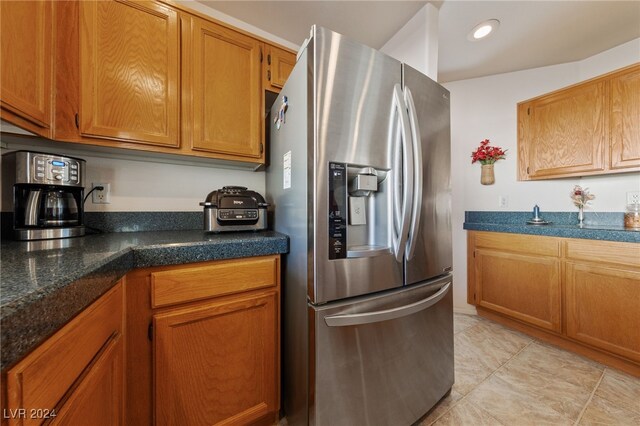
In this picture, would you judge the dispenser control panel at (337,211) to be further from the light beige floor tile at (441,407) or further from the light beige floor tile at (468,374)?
the light beige floor tile at (468,374)

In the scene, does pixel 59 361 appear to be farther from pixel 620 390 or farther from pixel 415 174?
pixel 620 390

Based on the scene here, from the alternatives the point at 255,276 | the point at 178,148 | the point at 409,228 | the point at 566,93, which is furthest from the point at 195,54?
the point at 566,93

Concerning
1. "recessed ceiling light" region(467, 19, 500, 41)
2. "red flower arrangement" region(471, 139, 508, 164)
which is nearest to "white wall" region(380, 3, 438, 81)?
"recessed ceiling light" region(467, 19, 500, 41)

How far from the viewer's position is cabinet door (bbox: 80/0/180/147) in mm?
1099

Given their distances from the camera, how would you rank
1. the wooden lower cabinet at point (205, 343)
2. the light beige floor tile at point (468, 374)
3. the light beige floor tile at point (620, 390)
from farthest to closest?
the light beige floor tile at point (468, 374) → the light beige floor tile at point (620, 390) → the wooden lower cabinet at point (205, 343)

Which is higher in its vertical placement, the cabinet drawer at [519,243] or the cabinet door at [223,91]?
the cabinet door at [223,91]

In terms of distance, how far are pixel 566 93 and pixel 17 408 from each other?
132 inches

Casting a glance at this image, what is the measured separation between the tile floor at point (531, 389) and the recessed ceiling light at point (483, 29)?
8.04 feet


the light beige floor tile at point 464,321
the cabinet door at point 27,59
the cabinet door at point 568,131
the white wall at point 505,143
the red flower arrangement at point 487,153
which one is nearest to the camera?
the cabinet door at point 27,59

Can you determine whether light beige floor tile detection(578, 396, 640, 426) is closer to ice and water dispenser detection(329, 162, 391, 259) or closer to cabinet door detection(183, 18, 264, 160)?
ice and water dispenser detection(329, 162, 391, 259)

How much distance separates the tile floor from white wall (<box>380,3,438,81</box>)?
6.45 ft

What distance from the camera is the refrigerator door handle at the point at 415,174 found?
109 cm

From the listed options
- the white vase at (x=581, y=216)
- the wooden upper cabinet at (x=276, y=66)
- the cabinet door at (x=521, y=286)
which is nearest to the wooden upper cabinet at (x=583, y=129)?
the white vase at (x=581, y=216)

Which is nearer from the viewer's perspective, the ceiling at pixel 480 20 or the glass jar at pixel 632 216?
the ceiling at pixel 480 20
